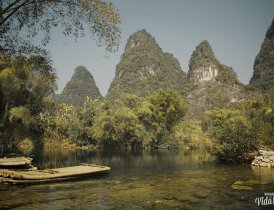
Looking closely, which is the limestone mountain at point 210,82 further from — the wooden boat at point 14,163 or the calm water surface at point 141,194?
the wooden boat at point 14,163

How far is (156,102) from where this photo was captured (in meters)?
57.5

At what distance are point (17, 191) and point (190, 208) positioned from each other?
679 centimetres

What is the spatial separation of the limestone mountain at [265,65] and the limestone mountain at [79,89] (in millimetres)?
73992

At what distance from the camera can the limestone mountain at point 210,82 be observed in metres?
103

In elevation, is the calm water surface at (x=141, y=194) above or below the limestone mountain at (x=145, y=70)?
below

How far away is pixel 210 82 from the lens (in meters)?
119

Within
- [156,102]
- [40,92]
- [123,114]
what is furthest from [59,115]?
[40,92]

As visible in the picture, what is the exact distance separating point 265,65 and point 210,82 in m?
20.3

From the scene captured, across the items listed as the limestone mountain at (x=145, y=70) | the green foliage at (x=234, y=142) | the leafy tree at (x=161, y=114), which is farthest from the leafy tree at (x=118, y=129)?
the limestone mountain at (x=145, y=70)

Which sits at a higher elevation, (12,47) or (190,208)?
(12,47)

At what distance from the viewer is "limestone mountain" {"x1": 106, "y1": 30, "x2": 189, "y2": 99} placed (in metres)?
131

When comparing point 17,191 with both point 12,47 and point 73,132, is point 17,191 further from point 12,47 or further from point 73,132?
point 73,132

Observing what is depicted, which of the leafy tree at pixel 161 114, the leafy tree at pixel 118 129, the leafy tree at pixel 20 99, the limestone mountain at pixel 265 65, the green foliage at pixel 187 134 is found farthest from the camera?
the limestone mountain at pixel 265 65

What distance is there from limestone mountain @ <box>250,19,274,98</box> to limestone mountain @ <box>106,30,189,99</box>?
2733cm
